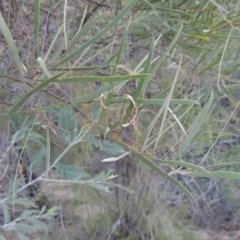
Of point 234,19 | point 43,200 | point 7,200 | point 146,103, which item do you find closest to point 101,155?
point 43,200

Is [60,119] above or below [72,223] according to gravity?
above

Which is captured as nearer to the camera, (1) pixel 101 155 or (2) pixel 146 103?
(2) pixel 146 103

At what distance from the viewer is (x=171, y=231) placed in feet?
8.21

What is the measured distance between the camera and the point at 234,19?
90cm

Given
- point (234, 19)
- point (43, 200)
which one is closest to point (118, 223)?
point (43, 200)

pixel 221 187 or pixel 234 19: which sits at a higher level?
pixel 234 19

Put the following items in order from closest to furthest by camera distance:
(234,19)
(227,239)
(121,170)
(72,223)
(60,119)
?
(234,19)
(60,119)
(121,170)
(72,223)
(227,239)

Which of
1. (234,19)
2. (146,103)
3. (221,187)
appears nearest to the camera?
(146,103)

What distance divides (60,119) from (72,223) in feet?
4.68

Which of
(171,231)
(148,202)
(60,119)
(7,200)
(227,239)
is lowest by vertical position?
(227,239)

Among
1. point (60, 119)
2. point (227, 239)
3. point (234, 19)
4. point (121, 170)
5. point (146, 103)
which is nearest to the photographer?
point (146, 103)

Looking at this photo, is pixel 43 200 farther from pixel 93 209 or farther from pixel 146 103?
pixel 146 103

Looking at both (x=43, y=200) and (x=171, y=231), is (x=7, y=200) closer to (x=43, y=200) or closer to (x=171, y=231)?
(x=171, y=231)

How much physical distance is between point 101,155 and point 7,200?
118cm
